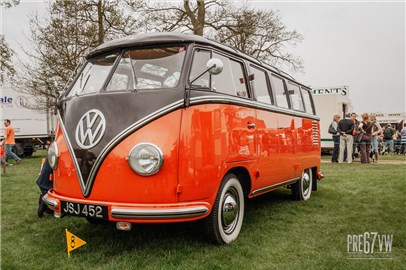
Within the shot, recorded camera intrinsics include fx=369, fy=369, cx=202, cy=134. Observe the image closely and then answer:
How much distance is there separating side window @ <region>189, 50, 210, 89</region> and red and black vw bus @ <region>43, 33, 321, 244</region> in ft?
0.05

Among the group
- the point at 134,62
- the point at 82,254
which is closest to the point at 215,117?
the point at 134,62

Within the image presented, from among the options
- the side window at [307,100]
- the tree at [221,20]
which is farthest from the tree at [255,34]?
the side window at [307,100]

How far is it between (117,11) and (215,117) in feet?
47.8

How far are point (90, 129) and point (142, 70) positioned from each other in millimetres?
889

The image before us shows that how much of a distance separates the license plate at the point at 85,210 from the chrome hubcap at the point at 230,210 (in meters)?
1.40

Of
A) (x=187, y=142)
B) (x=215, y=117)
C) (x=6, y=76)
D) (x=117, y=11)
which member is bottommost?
(x=187, y=142)

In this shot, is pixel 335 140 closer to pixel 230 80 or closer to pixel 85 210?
pixel 230 80

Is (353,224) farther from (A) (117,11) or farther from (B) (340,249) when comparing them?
(A) (117,11)

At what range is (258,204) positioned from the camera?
22.7 feet

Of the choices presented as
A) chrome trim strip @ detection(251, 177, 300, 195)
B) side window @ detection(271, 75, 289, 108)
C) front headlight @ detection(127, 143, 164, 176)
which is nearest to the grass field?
chrome trim strip @ detection(251, 177, 300, 195)

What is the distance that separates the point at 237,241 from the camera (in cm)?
→ 451

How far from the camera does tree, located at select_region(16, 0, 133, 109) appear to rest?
16016 millimetres

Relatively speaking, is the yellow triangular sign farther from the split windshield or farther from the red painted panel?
the split windshield

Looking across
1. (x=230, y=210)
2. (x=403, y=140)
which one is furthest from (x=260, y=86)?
(x=403, y=140)
